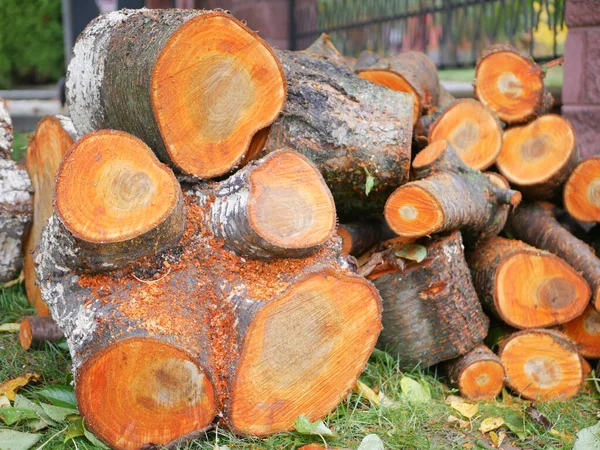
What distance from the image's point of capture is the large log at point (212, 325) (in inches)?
78.4

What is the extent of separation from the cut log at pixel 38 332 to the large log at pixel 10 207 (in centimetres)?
60

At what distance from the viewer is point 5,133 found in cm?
335

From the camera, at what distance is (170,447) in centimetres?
205

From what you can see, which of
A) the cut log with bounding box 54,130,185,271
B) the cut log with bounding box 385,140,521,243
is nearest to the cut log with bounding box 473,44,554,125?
the cut log with bounding box 385,140,521,243

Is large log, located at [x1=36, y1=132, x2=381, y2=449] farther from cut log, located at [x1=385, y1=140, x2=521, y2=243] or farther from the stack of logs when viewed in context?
cut log, located at [x1=385, y1=140, x2=521, y2=243]

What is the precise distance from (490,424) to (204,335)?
113 cm

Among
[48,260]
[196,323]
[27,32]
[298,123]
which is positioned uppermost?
[298,123]

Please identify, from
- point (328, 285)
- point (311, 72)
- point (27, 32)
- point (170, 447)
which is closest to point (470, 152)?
point (311, 72)

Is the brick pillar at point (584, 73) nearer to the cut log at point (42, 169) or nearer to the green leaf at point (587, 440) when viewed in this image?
the green leaf at point (587, 440)

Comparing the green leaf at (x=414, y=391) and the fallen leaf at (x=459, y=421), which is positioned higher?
the green leaf at (x=414, y=391)

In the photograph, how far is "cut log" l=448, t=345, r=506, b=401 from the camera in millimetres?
2648

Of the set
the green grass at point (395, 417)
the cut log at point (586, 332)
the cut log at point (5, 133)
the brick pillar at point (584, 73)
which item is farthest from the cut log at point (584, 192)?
the cut log at point (5, 133)

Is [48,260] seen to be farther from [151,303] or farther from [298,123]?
[298,123]

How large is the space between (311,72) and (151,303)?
1.20 meters
